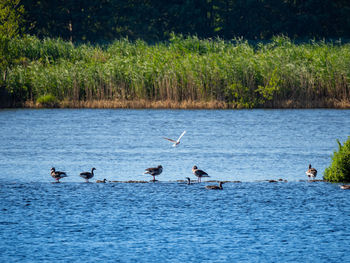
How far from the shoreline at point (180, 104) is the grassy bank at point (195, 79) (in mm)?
58

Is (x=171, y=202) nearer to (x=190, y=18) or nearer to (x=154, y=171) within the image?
(x=154, y=171)

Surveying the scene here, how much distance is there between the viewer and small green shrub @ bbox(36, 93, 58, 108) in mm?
41031

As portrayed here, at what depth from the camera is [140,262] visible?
12117 millimetres

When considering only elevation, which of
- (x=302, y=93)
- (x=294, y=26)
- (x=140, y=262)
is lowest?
(x=140, y=262)

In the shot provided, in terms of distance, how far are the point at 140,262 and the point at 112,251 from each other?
0.91m

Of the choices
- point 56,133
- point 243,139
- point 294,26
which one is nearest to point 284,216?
point 243,139

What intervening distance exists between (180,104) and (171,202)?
2278cm

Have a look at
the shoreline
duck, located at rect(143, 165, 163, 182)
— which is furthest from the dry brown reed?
duck, located at rect(143, 165, 163, 182)

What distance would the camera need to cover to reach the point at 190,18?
Answer: 2901 inches

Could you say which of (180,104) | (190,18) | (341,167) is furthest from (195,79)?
(190,18)

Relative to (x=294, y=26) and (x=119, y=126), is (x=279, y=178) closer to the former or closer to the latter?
Answer: (x=119, y=126)

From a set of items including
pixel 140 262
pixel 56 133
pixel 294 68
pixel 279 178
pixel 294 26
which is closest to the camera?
pixel 140 262

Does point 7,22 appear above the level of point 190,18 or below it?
below

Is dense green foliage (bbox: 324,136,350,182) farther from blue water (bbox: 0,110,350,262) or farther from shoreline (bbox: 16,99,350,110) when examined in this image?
shoreline (bbox: 16,99,350,110)
